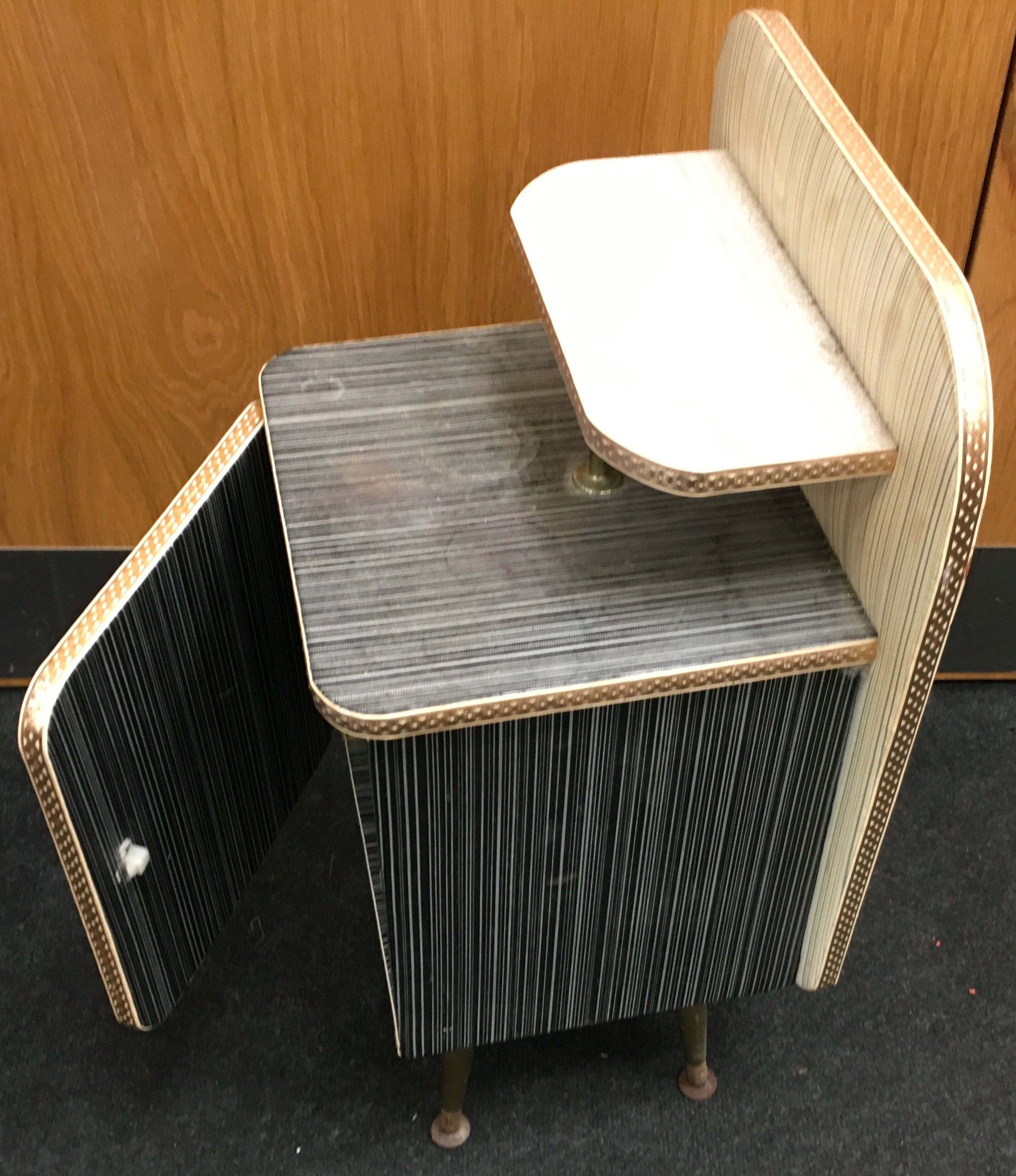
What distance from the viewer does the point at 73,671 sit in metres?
0.77

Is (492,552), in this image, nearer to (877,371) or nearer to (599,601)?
(599,601)

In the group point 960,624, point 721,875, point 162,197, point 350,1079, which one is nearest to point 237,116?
point 162,197

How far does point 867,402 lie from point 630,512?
0.18m

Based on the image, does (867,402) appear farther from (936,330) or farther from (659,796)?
(659,796)

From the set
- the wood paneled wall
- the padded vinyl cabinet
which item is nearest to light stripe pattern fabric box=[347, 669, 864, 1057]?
the padded vinyl cabinet

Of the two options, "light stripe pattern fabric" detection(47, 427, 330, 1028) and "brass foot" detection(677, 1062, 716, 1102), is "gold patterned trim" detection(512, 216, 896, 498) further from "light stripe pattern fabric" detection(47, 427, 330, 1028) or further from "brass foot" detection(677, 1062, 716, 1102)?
"brass foot" detection(677, 1062, 716, 1102)

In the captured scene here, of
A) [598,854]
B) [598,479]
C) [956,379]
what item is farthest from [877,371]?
[598,854]

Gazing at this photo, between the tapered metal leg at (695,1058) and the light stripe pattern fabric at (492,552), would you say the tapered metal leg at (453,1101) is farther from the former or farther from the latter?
the light stripe pattern fabric at (492,552)

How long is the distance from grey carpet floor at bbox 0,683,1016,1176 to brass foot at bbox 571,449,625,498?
2.02ft

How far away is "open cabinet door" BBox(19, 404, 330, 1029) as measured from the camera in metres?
0.79

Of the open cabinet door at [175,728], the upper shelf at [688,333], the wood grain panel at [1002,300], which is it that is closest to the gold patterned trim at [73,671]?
the open cabinet door at [175,728]

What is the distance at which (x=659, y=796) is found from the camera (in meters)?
0.84

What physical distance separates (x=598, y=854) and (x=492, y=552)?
0.75 ft

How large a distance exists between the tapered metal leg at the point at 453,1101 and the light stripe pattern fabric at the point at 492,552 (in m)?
0.45
